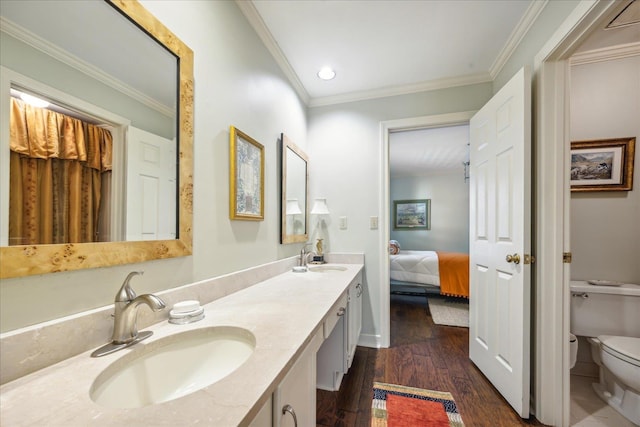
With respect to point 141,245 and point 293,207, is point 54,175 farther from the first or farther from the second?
point 293,207

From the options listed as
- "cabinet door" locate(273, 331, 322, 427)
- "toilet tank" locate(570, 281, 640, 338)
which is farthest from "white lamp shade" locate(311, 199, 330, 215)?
"toilet tank" locate(570, 281, 640, 338)

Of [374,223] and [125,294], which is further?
[374,223]

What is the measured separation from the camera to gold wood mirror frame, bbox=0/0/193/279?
2.00 feet

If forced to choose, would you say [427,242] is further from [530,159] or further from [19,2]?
[19,2]

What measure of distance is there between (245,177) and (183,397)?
1161 millimetres

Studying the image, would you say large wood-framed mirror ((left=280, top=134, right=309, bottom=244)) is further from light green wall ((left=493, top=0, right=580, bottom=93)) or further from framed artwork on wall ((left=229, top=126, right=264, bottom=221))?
light green wall ((left=493, top=0, right=580, bottom=93))

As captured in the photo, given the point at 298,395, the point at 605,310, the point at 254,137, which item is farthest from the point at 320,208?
the point at 605,310

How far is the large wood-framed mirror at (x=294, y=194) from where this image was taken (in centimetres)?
201

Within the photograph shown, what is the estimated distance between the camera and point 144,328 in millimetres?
861

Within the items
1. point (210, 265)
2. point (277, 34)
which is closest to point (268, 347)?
point (210, 265)

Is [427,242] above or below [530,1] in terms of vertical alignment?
below

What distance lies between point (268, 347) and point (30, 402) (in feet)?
1.55

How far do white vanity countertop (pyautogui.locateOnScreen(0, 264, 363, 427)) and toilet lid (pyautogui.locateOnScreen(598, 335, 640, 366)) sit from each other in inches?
70.7

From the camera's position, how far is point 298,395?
0.79 m
